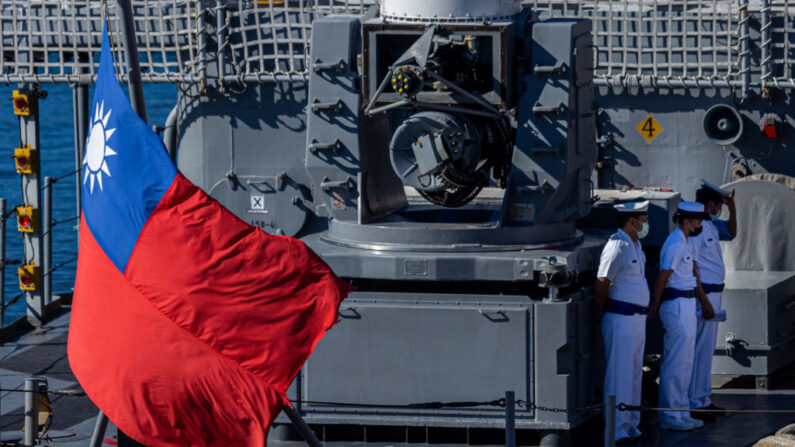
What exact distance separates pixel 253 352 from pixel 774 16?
24.8ft

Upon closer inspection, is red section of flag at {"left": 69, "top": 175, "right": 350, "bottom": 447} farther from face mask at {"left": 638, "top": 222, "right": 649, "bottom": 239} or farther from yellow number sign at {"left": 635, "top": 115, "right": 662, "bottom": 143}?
yellow number sign at {"left": 635, "top": 115, "right": 662, "bottom": 143}

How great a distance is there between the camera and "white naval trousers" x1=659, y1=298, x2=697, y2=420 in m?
11.1

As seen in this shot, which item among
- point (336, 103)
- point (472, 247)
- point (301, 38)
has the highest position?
point (301, 38)

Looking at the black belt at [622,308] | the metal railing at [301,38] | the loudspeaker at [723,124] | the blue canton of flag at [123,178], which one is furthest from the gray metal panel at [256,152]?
the blue canton of flag at [123,178]

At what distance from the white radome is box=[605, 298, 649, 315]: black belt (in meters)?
3.75

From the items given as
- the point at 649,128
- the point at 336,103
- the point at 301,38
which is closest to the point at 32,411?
the point at 336,103

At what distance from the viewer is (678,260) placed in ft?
36.0

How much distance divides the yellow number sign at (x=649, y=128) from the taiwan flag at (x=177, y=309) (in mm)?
6950

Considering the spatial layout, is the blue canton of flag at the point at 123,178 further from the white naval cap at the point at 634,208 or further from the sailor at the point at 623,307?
the white naval cap at the point at 634,208

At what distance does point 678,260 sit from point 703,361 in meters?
0.91

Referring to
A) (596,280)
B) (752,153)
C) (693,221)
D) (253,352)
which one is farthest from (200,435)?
(752,153)

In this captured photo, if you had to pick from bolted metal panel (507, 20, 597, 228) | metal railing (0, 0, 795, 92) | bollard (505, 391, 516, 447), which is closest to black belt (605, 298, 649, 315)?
bolted metal panel (507, 20, 597, 228)

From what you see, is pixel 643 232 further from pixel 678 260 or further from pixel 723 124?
pixel 723 124

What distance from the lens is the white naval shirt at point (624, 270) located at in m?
10.6
